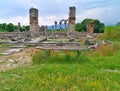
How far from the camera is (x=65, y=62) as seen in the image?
31.6 ft

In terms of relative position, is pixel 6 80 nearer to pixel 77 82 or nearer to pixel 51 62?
pixel 77 82

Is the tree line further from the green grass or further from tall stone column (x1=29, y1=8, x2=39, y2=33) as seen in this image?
the green grass

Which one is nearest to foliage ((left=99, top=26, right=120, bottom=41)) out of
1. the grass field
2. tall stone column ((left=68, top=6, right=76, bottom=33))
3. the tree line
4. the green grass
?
the grass field

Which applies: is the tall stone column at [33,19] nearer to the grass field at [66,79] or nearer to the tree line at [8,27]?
the tree line at [8,27]

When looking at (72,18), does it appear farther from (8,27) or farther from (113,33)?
(8,27)

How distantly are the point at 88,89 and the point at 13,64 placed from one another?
16.3 feet

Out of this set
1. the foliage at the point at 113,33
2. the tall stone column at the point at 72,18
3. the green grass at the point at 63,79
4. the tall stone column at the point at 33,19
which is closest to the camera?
the green grass at the point at 63,79

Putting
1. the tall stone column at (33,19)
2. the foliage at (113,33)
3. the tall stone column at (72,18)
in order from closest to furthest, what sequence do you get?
the foliage at (113,33) < the tall stone column at (33,19) < the tall stone column at (72,18)

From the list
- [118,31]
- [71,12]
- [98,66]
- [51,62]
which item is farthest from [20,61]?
[71,12]

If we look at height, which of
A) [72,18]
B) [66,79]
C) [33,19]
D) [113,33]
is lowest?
[66,79]

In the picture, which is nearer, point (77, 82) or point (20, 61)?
point (77, 82)

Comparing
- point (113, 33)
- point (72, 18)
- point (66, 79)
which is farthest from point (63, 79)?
point (72, 18)

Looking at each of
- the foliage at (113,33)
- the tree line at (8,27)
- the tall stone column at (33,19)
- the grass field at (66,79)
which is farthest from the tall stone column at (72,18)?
the grass field at (66,79)

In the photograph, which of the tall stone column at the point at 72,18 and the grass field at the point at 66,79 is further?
the tall stone column at the point at 72,18
